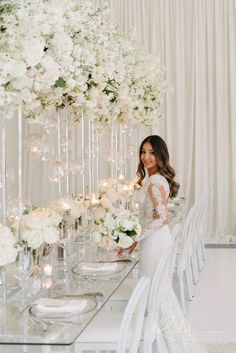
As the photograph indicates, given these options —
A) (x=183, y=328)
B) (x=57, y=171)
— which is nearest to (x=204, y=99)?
(x=57, y=171)

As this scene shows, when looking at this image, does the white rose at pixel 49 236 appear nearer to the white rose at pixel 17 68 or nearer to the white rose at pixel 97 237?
the white rose at pixel 17 68

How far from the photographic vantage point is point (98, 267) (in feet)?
12.9

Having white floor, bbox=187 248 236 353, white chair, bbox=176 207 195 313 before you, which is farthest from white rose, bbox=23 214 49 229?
white chair, bbox=176 207 195 313

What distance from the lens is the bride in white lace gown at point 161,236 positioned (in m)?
4.50

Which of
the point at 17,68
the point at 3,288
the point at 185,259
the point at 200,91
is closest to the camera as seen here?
the point at 17,68

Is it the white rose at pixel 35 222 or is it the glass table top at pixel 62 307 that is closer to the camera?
the glass table top at pixel 62 307

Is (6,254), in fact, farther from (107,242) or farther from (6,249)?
(107,242)

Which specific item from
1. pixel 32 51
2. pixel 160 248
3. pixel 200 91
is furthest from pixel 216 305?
pixel 200 91

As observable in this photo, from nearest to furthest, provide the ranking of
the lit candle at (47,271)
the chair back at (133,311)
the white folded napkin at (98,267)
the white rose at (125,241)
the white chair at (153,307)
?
the chair back at (133,311), the white chair at (153,307), the lit candle at (47,271), the white folded napkin at (98,267), the white rose at (125,241)

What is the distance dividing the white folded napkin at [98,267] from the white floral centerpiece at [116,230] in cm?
26

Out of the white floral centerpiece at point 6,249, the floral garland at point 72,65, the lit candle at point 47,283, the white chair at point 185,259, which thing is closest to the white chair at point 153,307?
the lit candle at point 47,283

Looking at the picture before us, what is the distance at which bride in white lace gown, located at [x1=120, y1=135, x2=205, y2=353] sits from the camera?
4.50 metres

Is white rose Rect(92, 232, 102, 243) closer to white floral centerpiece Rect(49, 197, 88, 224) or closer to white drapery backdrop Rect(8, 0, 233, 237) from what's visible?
white floral centerpiece Rect(49, 197, 88, 224)

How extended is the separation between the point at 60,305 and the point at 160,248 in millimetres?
2047
